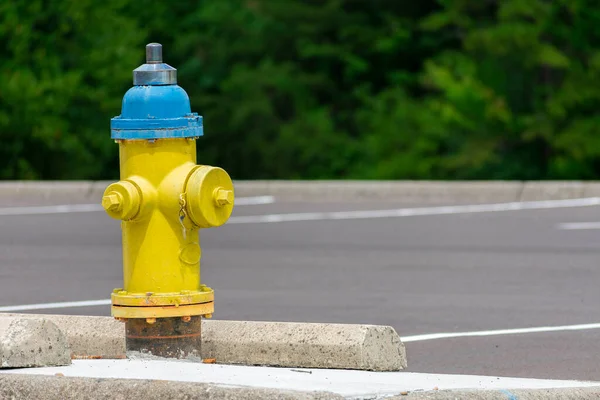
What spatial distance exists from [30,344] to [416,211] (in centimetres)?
963

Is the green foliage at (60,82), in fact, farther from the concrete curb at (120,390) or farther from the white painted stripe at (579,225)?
the concrete curb at (120,390)

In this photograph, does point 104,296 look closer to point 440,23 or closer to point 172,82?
point 172,82

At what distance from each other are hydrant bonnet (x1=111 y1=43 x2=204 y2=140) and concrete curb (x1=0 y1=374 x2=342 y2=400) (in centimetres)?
114

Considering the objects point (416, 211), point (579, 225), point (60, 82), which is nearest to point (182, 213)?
point (579, 225)

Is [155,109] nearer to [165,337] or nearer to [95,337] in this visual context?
[165,337]

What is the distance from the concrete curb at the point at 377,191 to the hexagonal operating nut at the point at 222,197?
10.0 meters

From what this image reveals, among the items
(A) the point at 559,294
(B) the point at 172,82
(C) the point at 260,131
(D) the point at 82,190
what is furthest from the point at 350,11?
(B) the point at 172,82

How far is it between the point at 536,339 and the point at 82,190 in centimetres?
928

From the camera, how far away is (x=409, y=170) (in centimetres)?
2666

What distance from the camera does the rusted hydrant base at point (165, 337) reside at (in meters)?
5.82

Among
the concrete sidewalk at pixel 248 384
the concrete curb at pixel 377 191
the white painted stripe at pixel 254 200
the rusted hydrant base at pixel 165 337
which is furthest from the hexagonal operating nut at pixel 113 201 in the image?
the concrete curb at pixel 377 191

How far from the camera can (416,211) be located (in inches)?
585

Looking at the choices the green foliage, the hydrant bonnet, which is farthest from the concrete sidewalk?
the green foliage

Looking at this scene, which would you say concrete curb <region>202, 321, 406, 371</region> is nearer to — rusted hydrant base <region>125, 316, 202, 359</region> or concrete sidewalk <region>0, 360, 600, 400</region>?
concrete sidewalk <region>0, 360, 600, 400</region>
